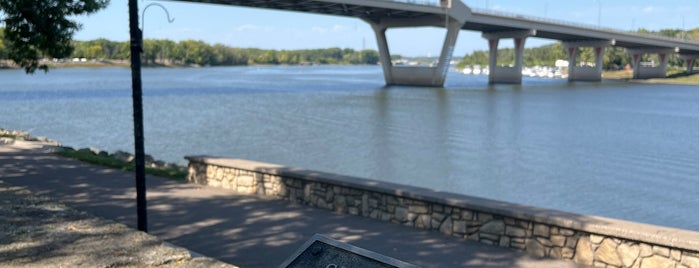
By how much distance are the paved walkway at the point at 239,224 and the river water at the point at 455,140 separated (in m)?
8.48

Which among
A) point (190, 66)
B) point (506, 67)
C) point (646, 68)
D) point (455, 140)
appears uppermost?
point (646, 68)

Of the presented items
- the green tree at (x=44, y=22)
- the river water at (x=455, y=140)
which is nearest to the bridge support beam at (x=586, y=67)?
the river water at (x=455, y=140)

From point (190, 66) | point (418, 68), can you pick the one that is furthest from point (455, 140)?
point (190, 66)

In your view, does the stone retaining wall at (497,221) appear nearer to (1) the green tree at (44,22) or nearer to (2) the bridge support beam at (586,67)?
(1) the green tree at (44,22)

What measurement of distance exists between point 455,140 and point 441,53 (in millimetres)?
52865

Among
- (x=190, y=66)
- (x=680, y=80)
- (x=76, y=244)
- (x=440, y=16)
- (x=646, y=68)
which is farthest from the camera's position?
(x=190, y=66)

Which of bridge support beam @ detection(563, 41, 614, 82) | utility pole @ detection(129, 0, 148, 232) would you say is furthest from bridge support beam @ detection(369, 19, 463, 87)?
utility pole @ detection(129, 0, 148, 232)

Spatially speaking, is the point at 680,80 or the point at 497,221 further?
the point at 680,80

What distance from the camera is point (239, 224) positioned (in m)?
9.23

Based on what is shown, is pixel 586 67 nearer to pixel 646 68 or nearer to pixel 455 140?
pixel 646 68

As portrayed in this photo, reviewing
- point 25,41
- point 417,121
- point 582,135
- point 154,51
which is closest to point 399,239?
point 25,41

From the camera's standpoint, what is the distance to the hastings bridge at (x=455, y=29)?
213ft

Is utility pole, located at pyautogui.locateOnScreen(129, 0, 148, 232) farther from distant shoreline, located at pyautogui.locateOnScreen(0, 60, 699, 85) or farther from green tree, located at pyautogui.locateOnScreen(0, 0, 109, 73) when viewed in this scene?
distant shoreline, located at pyautogui.locateOnScreen(0, 60, 699, 85)

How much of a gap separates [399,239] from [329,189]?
1974 mm
